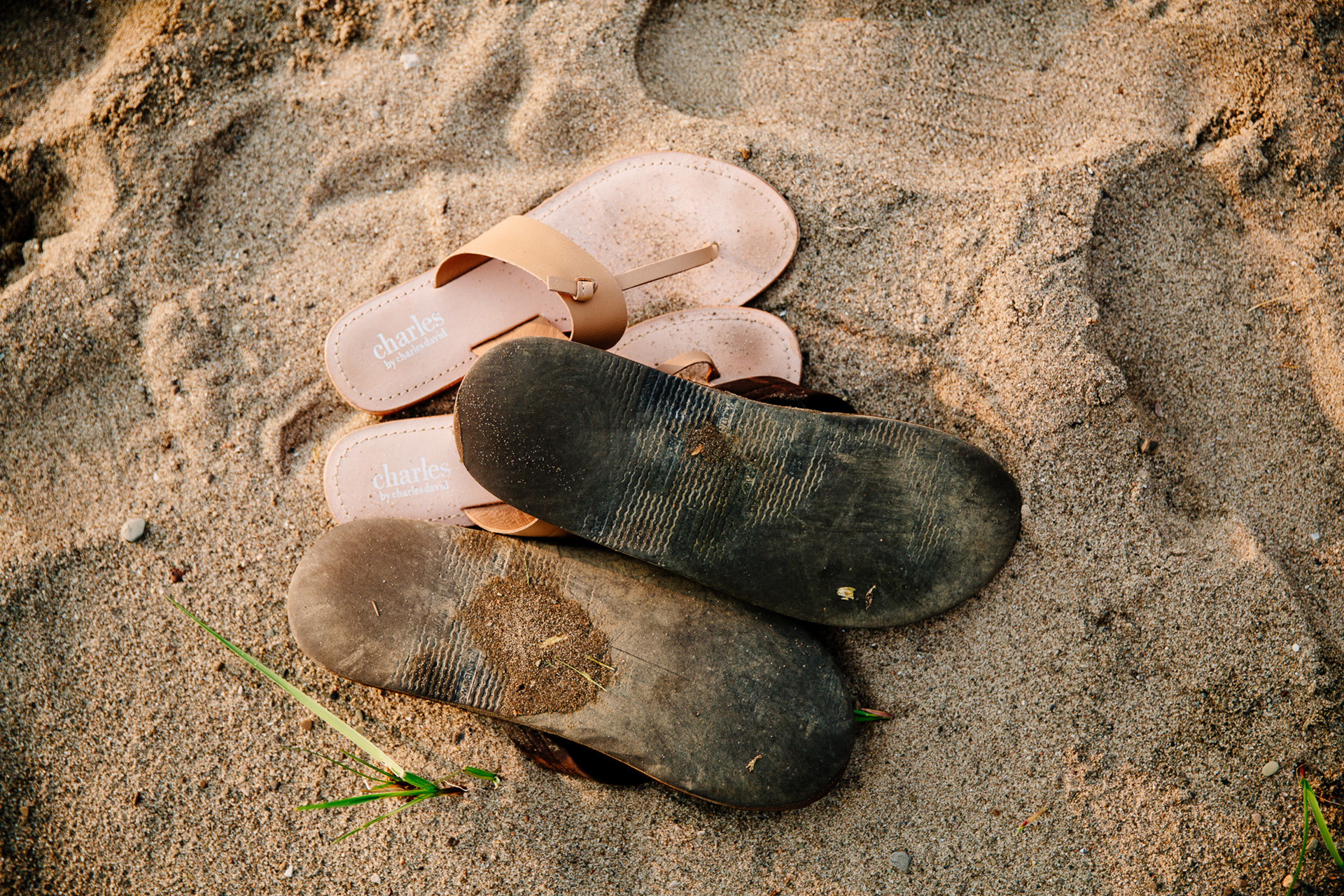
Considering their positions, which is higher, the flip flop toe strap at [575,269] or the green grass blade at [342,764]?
the flip flop toe strap at [575,269]

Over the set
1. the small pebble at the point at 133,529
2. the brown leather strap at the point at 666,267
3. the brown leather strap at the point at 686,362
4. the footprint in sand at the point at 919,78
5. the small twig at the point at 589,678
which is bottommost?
the small twig at the point at 589,678

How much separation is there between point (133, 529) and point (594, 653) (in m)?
1.13

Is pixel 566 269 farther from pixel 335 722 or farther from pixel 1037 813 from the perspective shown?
pixel 1037 813

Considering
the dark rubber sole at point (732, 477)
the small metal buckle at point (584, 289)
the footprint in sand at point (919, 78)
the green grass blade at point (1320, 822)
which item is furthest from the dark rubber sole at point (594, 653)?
the footprint in sand at point (919, 78)

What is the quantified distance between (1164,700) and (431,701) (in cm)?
157

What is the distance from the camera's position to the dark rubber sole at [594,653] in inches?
56.7

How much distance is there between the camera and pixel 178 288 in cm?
174

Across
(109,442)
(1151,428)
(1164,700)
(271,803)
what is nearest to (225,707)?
(271,803)

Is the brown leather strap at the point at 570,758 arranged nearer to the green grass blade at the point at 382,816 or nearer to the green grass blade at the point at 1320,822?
the green grass blade at the point at 382,816

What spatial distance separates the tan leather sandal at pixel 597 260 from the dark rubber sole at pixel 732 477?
33cm

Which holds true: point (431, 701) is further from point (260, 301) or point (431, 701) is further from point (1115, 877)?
point (1115, 877)

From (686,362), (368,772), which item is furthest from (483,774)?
(686,362)

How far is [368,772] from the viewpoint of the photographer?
1.63 m

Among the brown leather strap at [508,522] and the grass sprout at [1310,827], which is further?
the brown leather strap at [508,522]
